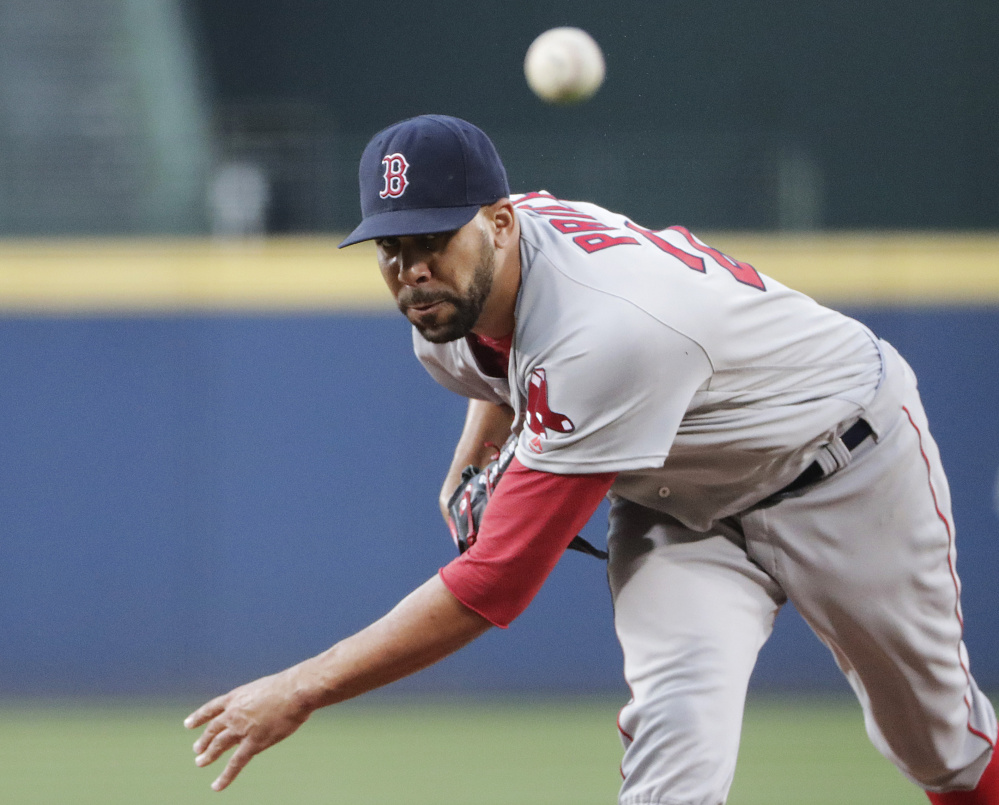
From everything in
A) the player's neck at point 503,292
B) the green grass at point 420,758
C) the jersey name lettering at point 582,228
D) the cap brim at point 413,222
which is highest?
the cap brim at point 413,222

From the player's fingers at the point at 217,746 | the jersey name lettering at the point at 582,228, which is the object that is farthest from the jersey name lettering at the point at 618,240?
the player's fingers at the point at 217,746

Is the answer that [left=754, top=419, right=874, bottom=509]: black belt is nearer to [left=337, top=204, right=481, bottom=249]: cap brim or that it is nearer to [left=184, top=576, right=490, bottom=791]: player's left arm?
[left=184, top=576, right=490, bottom=791]: player's left arm

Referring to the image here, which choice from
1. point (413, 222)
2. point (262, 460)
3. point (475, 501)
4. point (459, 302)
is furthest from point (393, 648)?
point (262, 460)

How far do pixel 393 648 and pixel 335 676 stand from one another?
0.12 m

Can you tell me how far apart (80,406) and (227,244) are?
3.42 feet

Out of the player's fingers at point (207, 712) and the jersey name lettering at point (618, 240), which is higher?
the jersey name lettering at point (618, 240)

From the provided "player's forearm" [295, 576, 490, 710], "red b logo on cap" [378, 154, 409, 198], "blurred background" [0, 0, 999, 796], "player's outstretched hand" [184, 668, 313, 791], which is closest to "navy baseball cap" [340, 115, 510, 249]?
"red b logo on cap" [378, 154, 409, 198]

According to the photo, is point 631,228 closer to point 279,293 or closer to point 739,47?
point 279,293

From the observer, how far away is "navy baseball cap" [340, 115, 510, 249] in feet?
7.90

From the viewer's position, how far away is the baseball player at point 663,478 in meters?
2.44

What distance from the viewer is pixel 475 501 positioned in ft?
9.37

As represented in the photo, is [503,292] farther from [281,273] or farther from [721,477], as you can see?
[281,273]

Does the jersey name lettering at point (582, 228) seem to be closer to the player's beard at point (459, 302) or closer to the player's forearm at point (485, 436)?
the player's beard at point (459, 302)

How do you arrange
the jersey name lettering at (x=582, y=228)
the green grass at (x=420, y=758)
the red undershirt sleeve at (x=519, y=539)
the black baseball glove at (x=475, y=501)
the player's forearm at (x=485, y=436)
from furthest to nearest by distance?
the green grass at (x=420, y=758), the player's forearm at (x=485, y=436), the black baseball glove at (x=475, y=501), the jersey name lettering at (x=582, y=228), the red undershirt sleeve at (x=519, y=539)
